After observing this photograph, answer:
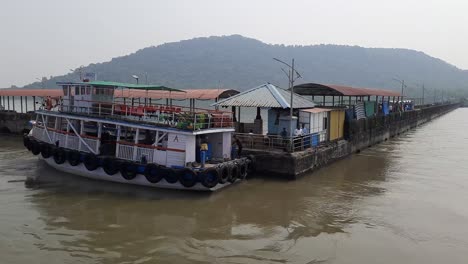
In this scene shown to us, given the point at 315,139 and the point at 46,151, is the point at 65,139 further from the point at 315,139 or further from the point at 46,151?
the point at 315,139

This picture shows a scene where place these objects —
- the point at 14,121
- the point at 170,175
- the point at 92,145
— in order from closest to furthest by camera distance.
Result: the point at 170,175
the point at 92,145
the point at 14,121

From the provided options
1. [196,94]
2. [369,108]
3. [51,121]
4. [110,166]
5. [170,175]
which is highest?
[196,94]

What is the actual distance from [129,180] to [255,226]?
6182mm

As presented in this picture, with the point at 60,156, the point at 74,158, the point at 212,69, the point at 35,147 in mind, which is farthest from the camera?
the point at 212,69

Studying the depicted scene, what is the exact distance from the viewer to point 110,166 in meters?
16.4

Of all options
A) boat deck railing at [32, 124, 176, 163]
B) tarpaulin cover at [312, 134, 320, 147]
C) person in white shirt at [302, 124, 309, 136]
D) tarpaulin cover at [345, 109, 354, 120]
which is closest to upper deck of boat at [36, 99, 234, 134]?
boat deck railing at [32, 124, 176, 163]

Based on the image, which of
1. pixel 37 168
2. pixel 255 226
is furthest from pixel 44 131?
pixel 255 226

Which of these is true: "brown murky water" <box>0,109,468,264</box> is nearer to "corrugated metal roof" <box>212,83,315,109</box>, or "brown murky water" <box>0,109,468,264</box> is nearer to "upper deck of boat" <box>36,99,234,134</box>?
"upper deck of boat" <box>36,99,234,134</box>

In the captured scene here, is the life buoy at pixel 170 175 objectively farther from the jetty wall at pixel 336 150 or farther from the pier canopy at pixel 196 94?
the pier canopy at pixel 196 94

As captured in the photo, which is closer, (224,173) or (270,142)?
(224,173)

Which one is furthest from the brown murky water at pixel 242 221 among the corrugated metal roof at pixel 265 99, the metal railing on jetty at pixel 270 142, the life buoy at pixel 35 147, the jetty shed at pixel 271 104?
the corrugated metal roof at pixel 265 99

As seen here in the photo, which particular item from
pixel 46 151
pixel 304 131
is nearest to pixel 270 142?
pixel 304 131

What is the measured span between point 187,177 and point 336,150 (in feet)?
37.1

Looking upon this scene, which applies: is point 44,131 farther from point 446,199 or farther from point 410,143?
point 410,143
